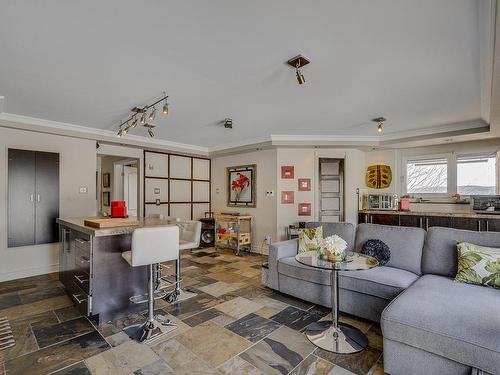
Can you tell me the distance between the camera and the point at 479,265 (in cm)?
242

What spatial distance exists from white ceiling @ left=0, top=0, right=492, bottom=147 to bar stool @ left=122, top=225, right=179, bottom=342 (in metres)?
1.60

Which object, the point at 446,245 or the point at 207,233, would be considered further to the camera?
the point at 207,233

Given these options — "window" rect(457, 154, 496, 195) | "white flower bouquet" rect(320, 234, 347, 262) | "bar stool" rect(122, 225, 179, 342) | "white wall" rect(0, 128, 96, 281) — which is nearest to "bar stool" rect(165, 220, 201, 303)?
"bar stool" rect(122, 225, 179, 342)

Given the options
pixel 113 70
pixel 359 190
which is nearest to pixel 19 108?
pixel 113 70

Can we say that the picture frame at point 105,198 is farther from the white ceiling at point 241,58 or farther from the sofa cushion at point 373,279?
the sofa cushion at point 373,279

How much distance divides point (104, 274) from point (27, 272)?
2611 mm

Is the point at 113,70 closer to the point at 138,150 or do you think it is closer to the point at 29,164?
the point at 29,164

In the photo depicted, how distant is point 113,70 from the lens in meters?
2.70

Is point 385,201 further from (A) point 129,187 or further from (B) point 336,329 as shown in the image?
(A) point 129,187

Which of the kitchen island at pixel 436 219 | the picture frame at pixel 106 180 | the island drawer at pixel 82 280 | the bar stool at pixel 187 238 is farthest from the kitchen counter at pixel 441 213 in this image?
the picture frame at pixel 106 180

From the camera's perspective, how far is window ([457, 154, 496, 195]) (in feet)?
16.8

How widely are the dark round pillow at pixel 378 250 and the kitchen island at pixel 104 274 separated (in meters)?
2.60

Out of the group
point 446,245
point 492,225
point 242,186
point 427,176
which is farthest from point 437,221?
point 242,186

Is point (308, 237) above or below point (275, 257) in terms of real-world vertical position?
above
